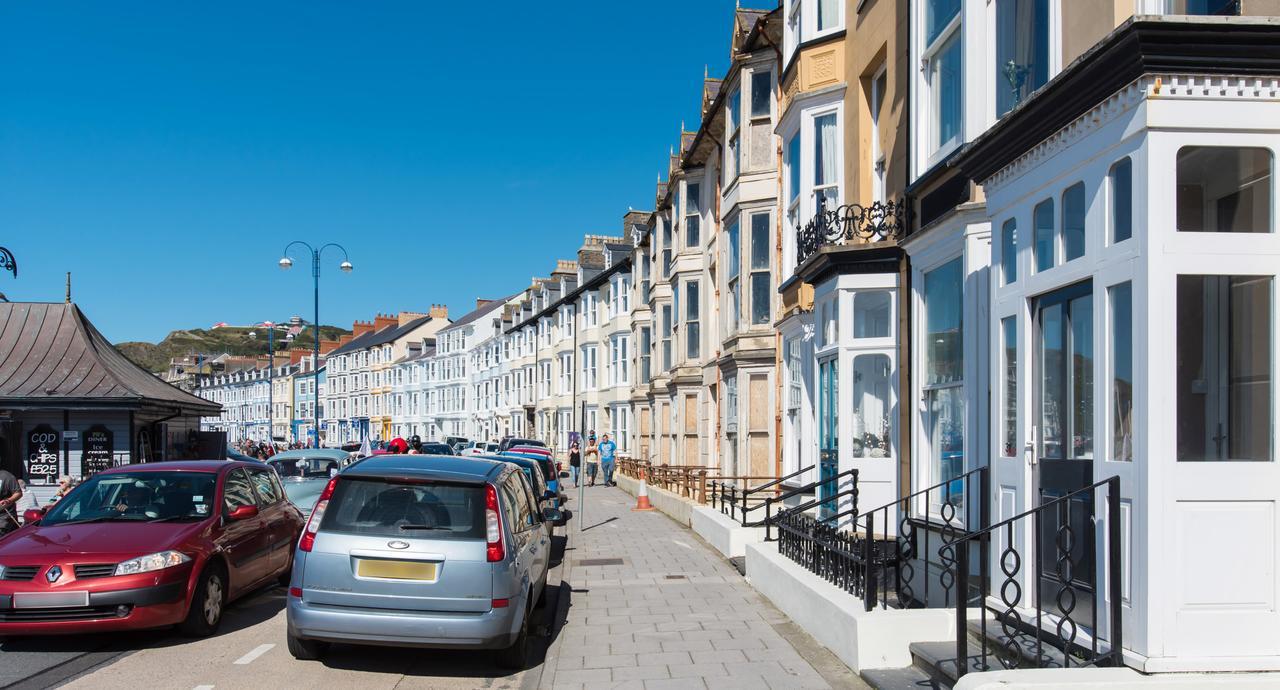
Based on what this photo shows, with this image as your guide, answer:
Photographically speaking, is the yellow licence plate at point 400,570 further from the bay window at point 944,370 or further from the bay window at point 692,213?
the bay window at point 692,213

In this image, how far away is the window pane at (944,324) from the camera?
30.2ft

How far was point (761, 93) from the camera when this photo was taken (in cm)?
2020

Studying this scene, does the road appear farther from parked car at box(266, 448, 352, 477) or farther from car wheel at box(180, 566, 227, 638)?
parked car at box(266, 448, 352, 477)

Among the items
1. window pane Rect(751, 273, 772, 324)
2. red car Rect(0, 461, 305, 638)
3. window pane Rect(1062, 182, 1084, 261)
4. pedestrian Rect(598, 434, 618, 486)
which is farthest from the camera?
pedestrian Rect(598, 434, 618, 486)

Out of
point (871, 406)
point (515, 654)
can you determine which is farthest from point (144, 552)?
point (871, 406)

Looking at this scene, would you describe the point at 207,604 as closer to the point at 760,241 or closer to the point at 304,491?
the point at 304,491

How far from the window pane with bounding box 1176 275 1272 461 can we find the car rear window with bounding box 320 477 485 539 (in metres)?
5.01

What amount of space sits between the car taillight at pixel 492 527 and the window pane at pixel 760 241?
39.7ft

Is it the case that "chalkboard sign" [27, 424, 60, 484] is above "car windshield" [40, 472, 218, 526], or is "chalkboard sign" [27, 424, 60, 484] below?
below

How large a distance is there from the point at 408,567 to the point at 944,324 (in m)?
5.44

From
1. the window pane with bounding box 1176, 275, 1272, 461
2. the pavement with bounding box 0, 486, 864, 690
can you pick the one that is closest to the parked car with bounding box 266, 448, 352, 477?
the pavement with bounding box 0, 486, 864, 690

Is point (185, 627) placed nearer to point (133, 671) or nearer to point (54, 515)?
point (133, 671)

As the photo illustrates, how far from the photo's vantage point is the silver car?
296 inches

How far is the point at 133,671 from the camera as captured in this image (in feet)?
25.4
